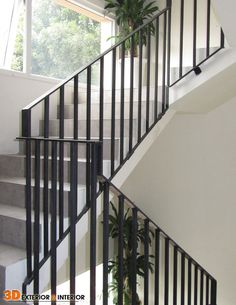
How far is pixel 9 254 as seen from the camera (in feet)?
6.87

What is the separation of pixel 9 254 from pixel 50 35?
113 inches

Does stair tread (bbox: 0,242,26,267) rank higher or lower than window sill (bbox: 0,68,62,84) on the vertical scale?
lower

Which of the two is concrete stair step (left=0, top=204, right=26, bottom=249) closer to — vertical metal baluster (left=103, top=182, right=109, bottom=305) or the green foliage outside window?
vertical metal baluster (left=103, top=182, right=109, bottom=305)

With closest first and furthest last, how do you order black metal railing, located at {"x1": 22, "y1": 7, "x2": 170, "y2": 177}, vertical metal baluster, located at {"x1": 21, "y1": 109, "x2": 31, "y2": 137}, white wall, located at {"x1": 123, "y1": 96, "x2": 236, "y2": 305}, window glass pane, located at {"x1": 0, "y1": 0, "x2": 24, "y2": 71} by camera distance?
vertical metal baluster, located at {"x1": 21, "y1": 109, "x2": 31, "y2": 137} < black metal railing, located at {"x1": 22, "y1": 7, "x2": 170, "y2": 177} < window glass pane, located at {"x1": 0, "y1": 0, "x2": 24, "y2": 71} < white wall, located at {"x1": 123, "y1": 96, "x2": 236, "y2": 305}

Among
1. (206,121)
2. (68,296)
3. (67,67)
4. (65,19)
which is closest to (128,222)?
(206,121)

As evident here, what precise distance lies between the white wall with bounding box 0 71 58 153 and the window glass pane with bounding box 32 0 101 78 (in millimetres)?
273

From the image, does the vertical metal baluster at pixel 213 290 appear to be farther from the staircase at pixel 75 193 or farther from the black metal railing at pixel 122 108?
the black metal railing at pixel 122 108

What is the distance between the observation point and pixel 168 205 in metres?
4.44

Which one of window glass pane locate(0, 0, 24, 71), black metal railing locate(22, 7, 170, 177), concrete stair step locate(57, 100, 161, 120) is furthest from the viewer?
window glass pane locate(0, 0, 24, 71)

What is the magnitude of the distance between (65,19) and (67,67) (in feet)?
2.02

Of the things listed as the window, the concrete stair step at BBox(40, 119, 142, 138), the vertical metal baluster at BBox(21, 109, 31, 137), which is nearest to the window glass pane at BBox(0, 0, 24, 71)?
the window

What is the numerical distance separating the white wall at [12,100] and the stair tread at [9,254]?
56.7 inches

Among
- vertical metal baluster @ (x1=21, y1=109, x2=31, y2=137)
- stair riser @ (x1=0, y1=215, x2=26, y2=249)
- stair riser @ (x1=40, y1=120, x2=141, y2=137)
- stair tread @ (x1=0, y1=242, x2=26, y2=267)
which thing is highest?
stair riser @ (x1=40, y1=120, x2=141, y2=137)

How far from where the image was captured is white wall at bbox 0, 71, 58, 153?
3385mm
